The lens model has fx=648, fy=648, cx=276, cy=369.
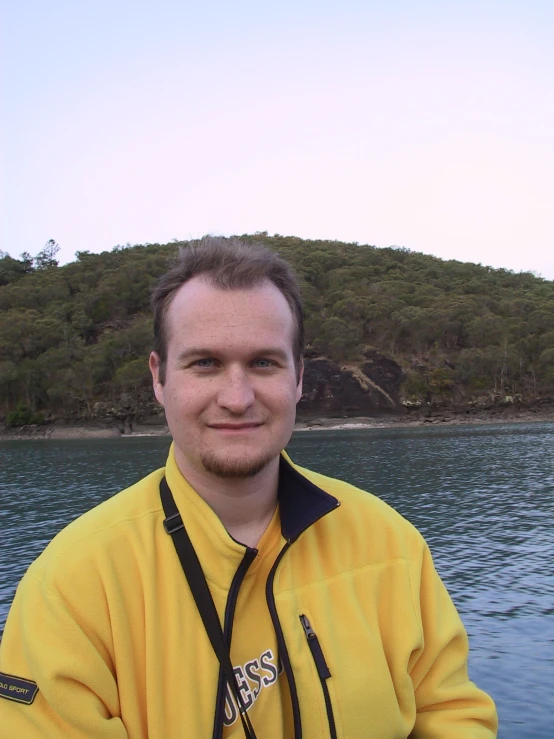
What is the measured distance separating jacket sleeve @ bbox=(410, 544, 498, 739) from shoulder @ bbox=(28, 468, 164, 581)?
956 millimetres

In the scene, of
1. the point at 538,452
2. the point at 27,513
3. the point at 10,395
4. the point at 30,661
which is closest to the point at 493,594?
the point at 30,661

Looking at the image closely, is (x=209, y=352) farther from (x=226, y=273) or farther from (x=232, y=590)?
(x=232, y=590)

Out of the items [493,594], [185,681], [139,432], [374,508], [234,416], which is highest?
[234,416]

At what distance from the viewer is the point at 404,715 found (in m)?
2.10

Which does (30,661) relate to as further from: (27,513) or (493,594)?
(27,513)

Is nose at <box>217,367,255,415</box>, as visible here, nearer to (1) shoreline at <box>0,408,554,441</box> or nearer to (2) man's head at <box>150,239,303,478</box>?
(2) man's head at <box>150,239,303,478</box>

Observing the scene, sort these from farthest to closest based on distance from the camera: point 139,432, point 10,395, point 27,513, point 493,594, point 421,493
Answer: point 10,395 → point 139,432 → point 421,493 → point 27,513 → point 493,594

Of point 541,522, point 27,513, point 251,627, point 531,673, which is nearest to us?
point 251,627

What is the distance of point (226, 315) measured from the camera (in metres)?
2.08

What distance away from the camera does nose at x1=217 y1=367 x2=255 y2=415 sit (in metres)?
2.01

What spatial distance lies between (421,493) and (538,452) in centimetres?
2063

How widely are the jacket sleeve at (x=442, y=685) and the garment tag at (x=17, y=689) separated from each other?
1195mm

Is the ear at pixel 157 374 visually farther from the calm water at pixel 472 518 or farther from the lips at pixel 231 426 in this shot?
the calm water at pixel 472 518

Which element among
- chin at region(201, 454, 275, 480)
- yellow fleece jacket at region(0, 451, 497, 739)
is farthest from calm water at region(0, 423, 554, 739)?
chin at region(201, 454, 275, 480)
